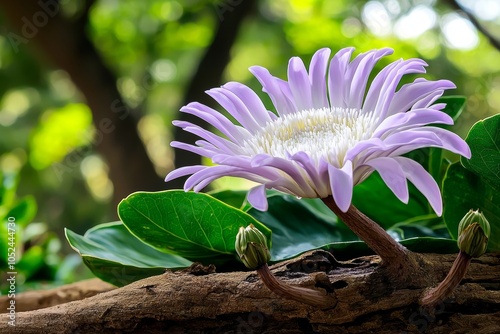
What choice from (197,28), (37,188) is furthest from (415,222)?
(37,188)

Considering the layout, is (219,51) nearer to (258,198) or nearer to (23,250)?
(23,250)

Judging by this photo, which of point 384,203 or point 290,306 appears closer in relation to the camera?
point 290,306

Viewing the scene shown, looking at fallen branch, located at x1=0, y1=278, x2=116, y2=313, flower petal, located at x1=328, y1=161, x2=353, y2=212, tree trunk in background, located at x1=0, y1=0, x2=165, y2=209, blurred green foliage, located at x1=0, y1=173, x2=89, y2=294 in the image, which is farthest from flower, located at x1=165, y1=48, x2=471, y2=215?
tree trunk in background, located at x1=0, y1=0, x2=165, y2=209

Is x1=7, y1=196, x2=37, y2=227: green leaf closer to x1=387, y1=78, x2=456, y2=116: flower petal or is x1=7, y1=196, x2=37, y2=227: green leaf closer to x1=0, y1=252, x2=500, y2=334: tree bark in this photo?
x1=0, y1=252, x2=500, y2=334: tree bark

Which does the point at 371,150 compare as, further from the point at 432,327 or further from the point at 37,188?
the point at 37,188

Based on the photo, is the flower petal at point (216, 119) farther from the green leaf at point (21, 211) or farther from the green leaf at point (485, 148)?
the green leaf at point (21, 211)

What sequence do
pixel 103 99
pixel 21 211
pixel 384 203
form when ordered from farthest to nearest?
pixel 103 99, pixel 21 211, pixel 384 203

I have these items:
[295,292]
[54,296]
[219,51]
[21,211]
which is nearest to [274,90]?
[295,292]
